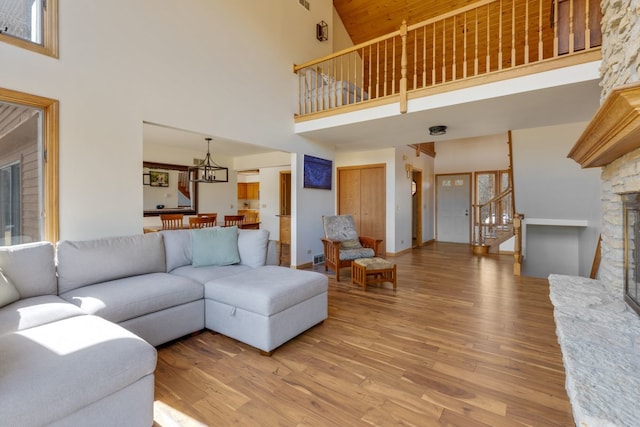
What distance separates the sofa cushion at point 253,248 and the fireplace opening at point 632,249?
286cm

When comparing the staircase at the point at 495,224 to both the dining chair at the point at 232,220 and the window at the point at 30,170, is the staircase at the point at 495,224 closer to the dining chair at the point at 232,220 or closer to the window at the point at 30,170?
the dining chair at the point at 232,220

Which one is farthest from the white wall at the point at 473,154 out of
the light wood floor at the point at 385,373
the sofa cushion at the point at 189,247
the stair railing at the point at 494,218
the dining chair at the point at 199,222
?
the sofa cushion at the point at 189,247

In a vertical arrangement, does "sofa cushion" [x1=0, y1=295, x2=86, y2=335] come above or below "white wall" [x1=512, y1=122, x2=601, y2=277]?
below

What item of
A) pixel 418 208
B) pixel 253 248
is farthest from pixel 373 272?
pixel 418 208

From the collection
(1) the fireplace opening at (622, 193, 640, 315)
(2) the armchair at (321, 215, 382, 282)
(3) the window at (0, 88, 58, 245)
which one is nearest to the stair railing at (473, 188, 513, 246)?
(2) the armchair at (321, 215, 382, 282)

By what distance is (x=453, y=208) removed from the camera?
26.7 feet

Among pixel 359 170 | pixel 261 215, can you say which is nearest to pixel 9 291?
pixel 359 170

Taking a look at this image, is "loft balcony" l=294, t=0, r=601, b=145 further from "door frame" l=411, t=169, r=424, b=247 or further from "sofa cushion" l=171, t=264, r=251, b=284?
"sofa cushion" l=171, t=264, r=251, b=284

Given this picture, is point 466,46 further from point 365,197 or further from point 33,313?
point 33,313

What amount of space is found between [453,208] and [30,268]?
27.3 feet

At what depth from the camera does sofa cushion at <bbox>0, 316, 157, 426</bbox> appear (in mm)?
1086

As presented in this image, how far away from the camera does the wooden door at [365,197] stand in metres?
6.27

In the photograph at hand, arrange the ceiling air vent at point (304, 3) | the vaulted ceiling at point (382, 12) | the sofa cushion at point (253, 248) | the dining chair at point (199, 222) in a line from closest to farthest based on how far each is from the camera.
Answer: the sofa cushion at point (253, 248) < the dining chair at point (199, 222) < the ceiling air vent at point (304, 3) < the vaulted ceiling at point (382, 12)

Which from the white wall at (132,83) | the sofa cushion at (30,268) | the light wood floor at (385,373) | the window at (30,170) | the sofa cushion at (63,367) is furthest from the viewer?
the white wall at (132,83)
